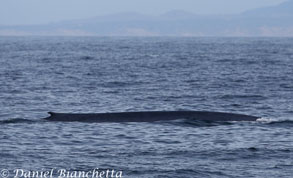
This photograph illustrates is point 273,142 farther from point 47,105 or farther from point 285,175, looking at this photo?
point 47,105

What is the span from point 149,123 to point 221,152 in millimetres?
4701

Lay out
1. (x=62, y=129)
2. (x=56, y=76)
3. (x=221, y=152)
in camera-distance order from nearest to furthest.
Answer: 1. (x=221, y=152)
2. (x=62, y=129)
3. (x=56, y=76)

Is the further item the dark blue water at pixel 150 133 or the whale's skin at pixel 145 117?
the whale's skin at pixel 145 117

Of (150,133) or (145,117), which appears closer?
(150,133)

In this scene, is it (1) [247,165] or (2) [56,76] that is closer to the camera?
(1) [247,165]

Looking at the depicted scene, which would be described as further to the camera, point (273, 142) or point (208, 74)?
point (208, 74)

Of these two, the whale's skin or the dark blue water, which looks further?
the whale's skin

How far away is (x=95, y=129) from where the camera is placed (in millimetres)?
20219

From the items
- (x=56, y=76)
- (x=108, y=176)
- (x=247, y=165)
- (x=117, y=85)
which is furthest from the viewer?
(x=56, y=76)

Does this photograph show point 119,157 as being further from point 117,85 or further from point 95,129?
point 117,85

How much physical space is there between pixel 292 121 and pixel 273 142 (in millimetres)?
4136

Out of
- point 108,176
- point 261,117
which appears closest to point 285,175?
point 108,176

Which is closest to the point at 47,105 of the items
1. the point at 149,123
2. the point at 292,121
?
the point at 149,123

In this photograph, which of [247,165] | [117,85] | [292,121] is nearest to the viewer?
[247,165]
